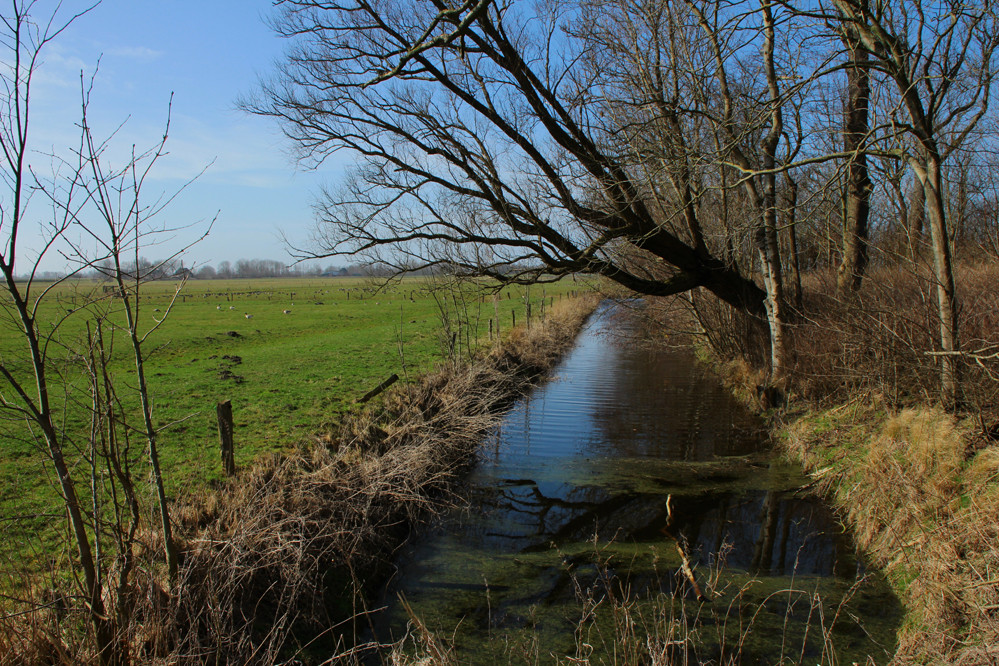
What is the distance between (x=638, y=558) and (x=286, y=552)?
12.8 ft

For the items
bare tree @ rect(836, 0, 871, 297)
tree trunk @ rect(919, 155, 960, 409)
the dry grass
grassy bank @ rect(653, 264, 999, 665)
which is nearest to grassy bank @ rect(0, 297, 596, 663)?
the dry grass

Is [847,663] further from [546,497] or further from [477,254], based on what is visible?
[477,254]

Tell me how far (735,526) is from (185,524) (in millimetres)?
6478

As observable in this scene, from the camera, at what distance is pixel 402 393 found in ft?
42.5

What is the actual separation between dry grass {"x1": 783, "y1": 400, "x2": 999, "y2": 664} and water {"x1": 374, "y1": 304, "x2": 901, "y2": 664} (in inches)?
15.5

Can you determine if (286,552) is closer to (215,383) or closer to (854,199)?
(215,383)

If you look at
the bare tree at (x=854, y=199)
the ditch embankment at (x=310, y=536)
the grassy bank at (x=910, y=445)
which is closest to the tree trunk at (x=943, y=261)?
the grassy bank at (x=910, y=445)

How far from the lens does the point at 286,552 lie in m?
6.07

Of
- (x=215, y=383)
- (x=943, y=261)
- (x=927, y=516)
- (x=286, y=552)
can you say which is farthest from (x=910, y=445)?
→ (x=215, y=383)

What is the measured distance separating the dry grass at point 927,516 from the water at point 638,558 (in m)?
0.39

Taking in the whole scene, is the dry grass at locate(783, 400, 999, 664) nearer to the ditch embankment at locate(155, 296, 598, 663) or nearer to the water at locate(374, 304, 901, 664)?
the water at locate(374, 304, 901, 664)

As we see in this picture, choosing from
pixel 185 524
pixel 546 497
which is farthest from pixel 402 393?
pixel 185 524

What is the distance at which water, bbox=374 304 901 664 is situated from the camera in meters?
5.48

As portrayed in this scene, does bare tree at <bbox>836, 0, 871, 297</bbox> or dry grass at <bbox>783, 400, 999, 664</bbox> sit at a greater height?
bare tree at <bbox>836, 0, 871, 297</bbox>
